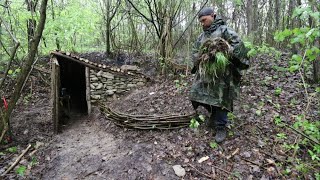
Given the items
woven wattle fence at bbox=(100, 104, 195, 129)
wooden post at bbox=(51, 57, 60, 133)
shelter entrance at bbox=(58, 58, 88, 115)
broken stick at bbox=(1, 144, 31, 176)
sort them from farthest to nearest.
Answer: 1. shelter entrance at bbox=(58, 58, 88, 115)
2. wooden post at bbox=(51, 57, 60, 133)
3. woven wattle fence at bbox=(100, 104, 195, 129)
4. broken stick at bbox=(1, 144, 31, 176)

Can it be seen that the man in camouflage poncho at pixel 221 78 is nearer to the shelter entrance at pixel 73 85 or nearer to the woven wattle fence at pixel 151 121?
the woven wattle fence at pixel 151 121

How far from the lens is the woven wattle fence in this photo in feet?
15.5

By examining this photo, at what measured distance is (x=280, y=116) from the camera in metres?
4.64

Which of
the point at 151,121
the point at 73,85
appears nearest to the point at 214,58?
the point at 151,121

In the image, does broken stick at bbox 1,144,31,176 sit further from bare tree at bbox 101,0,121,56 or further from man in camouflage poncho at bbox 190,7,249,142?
bare tree at bbox 101,0,121,56

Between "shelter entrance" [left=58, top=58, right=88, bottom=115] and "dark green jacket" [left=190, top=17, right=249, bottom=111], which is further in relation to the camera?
"shelter entrance" [left=58, top=58, right=88, bottom=115]

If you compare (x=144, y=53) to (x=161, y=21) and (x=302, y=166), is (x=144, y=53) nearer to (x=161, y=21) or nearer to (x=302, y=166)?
(x=161, y=21)

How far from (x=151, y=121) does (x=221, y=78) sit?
72.0 inches

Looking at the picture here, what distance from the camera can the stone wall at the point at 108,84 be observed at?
7.18 meters

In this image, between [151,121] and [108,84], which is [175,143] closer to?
[151,121]

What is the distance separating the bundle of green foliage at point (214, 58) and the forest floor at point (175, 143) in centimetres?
114

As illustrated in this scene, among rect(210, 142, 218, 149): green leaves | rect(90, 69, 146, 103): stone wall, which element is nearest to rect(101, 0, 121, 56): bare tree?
rect(90, 69, 146, 103): stone wall

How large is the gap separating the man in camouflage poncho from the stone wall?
389cm

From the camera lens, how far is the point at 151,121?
502 centimetres
